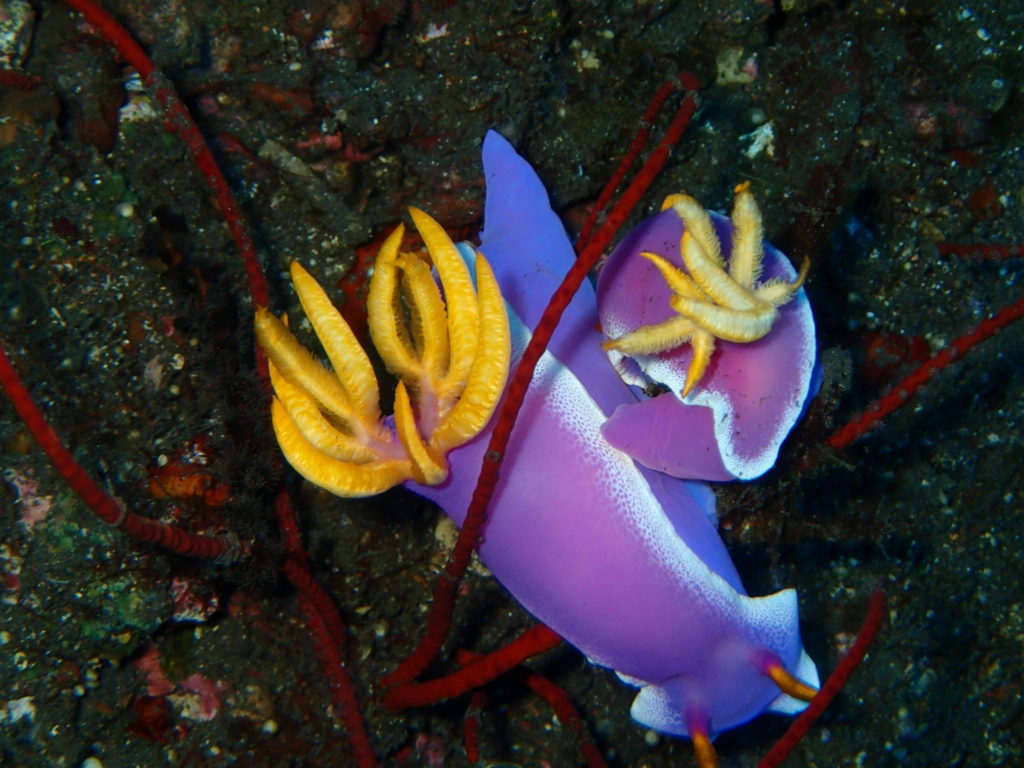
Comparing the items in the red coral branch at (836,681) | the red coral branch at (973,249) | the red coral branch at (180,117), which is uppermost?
the red coral branch at (180,117)

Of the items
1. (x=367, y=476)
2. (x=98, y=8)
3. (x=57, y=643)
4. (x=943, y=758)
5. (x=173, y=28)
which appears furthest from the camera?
(x=943, y=758)

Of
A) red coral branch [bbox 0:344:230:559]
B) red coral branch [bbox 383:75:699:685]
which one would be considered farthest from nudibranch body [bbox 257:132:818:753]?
red coral branch [bbox 0:344:230:559]

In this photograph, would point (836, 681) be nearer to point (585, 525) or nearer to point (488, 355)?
point (585, 525)

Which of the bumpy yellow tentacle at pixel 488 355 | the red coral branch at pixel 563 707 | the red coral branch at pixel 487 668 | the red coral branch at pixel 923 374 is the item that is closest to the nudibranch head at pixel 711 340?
the bumpy yellow tentacle at pixel 488 355

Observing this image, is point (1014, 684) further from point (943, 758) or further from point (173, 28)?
point (173, 28)

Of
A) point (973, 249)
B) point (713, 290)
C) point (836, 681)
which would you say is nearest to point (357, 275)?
point (713, 290)

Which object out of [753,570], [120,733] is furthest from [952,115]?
[120,733]

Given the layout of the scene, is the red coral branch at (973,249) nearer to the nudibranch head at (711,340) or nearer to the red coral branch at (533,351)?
the nudibranch head at (711,340)
